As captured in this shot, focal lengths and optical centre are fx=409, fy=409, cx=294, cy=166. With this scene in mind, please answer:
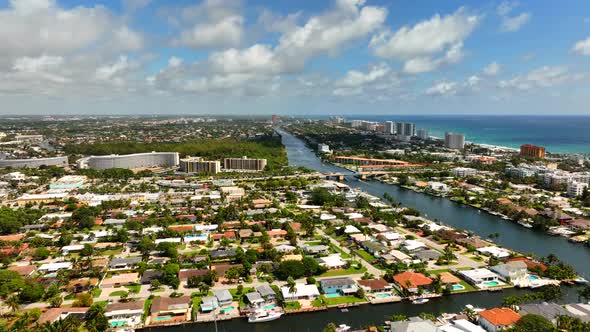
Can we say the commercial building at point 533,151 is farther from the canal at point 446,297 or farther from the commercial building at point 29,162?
the commercial building at point 29,162

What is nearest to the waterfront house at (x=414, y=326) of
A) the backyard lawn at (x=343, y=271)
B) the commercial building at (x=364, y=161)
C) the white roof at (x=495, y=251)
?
the backyard lawn at (x=343, y=271)

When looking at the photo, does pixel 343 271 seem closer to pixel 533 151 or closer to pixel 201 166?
pixel 201 166

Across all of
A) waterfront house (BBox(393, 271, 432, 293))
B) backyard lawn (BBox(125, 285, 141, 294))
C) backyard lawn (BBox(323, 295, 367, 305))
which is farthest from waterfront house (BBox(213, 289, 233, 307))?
waterfront house (BBox(393, 271, 432, 293))

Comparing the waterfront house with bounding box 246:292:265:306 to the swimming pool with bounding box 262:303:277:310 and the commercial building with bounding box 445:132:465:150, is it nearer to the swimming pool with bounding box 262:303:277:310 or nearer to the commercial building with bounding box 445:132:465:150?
the swimming pool with bounding box 262:303:277:310

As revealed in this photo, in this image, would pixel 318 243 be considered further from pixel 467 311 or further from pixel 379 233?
pixel 467 311

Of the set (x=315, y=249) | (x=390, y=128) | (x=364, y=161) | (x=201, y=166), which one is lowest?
(x=315, y=249)

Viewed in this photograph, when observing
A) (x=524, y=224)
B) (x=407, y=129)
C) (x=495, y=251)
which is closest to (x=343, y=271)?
(x=495, y=251)
